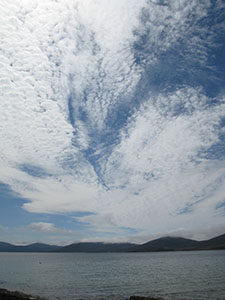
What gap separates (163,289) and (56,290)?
25.0m

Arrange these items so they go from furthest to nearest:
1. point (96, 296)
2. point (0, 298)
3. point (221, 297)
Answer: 1. point (96, 296)
2. point (221, 297)
3. point (0, 298)

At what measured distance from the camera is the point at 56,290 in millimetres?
50750

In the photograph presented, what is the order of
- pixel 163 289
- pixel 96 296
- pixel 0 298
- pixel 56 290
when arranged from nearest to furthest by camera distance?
pixel 0 298
pixel 96 296
pixel 163 289
pixel 56 290

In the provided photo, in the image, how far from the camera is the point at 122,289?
49.5 m

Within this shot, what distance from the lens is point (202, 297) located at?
39062 millimetres

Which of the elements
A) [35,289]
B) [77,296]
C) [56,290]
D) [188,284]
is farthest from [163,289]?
[35,289]

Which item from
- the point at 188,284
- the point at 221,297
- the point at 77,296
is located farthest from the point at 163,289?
the point at 77,296

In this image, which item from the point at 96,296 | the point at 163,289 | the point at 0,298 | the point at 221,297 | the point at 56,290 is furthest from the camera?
the point at 56,290

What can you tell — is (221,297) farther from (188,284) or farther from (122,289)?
(122,289)

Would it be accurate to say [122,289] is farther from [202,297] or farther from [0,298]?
[0,298]

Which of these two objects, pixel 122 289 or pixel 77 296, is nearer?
pixel 77 296

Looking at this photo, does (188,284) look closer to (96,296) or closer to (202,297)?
(202,297)

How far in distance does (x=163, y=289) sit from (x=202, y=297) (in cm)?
1030

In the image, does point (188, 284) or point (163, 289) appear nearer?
point (163, 289)
